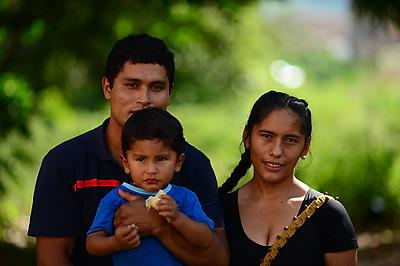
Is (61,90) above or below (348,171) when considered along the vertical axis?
above

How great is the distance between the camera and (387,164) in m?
12.0

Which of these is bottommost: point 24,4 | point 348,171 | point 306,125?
point 306,125

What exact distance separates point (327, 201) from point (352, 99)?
12.0 metres

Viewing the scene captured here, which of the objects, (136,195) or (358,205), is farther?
(358,205)

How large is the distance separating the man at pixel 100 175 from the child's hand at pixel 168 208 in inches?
13.0

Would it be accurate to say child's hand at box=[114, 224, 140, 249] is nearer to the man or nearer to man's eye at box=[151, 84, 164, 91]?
the man

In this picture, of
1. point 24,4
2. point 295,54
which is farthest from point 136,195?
point 295,54

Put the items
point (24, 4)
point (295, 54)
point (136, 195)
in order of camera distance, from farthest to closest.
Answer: point (295, 54)
point (24, 4)
point (136, 195)

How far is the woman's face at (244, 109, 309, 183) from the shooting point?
4.37m

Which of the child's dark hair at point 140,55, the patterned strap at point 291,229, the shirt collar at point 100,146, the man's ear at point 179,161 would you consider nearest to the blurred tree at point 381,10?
the patterned strap at point 291,229

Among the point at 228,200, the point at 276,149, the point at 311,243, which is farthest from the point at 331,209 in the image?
the point at 228,200

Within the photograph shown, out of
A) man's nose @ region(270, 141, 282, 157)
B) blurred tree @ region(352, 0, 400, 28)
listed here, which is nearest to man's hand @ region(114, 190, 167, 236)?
man's nose @ region(270, 141, 282, 157)

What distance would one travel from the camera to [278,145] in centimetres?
436

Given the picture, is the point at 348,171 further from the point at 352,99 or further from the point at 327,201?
the point at 327,201
